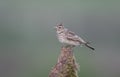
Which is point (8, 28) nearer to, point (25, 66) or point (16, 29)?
point (16, 29)

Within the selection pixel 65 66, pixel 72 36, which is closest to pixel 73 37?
pixel 72 36

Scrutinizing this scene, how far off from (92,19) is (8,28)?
3360mm

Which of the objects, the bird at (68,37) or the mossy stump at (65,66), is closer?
the mossy stump at (65,66)

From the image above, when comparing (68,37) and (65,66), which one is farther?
(68,37)

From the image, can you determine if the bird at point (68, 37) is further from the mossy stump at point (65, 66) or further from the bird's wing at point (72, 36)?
the mossy stump at point (65, 66)

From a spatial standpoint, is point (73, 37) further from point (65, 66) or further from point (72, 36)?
point (65, 66)

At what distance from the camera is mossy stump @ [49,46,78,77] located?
604 centimetres

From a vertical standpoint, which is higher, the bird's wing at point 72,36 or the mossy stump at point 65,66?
the bird's wing at point 72,36

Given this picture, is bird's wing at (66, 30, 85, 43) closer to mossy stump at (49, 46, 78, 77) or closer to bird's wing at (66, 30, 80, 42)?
bird's wing at (66, 30, 80, 42)

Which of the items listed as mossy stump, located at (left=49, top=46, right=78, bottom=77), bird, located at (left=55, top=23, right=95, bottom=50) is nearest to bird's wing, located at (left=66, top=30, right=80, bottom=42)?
bird, located at (left=55, top=23, right=95, bottom=50)

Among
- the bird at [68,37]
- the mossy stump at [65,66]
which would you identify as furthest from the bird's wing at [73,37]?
the mossy stump at [65,66]

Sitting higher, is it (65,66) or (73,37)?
A: (73,37)

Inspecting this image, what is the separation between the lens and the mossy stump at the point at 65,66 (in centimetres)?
604

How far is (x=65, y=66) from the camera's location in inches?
241
